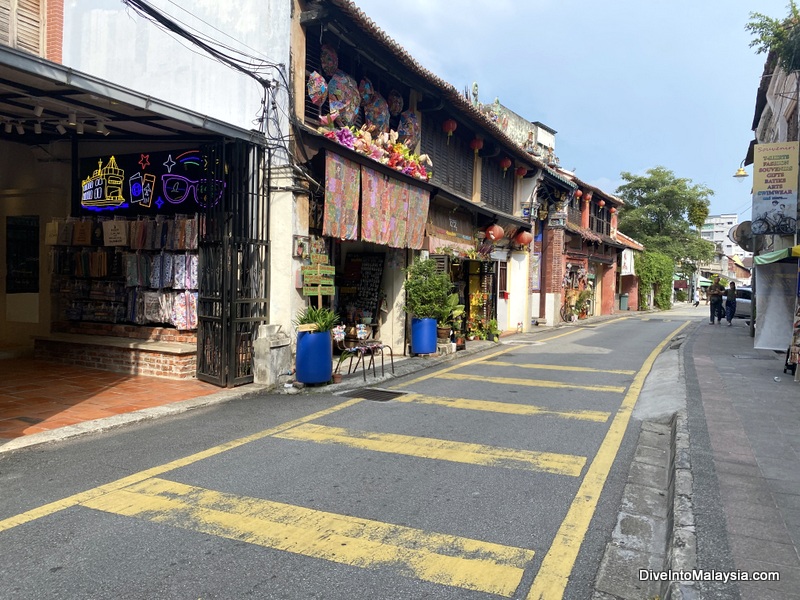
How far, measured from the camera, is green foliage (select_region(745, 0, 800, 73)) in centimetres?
1013

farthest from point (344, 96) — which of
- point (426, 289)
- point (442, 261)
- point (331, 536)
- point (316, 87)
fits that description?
point (331, 536)

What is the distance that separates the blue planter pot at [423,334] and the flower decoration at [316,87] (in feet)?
17.0

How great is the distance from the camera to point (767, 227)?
39.7 feet

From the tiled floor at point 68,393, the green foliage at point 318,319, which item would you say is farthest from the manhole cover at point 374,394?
the tiled floor at point 68,393

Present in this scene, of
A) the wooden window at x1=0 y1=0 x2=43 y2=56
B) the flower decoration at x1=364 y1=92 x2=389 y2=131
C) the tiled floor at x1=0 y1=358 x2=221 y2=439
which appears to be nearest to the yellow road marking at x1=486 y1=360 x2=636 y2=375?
the flower decoration at x1=364 y1=92 x2=389 y2=131

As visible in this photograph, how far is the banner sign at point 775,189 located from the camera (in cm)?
1181

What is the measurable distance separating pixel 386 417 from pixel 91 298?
21.5ft

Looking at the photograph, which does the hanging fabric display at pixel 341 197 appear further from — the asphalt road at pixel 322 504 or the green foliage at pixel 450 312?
the green foliage at pixel 450 312

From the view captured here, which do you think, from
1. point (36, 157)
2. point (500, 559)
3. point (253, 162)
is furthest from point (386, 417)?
point (36, 157)

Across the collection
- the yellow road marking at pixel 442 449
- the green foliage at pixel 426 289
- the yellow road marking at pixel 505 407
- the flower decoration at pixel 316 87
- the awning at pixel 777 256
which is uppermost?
the flower decoration at pixel 316 87

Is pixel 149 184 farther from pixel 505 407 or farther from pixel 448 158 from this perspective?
pixel 448 158

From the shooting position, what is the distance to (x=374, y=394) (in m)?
8.71

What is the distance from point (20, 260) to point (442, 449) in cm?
997

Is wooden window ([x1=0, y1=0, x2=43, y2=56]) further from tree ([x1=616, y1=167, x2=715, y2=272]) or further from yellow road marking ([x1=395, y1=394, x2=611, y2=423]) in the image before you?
tree ([x1=616, y1=167, x2=715, y2=272])
